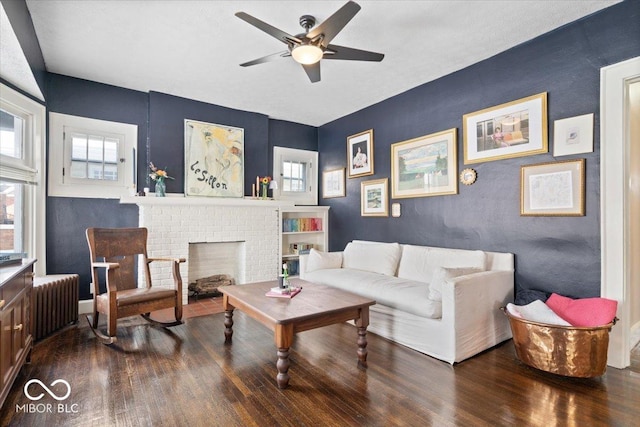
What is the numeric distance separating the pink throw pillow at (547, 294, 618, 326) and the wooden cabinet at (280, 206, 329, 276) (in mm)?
3345

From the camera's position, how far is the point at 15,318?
1959 mm

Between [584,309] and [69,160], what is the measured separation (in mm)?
5172

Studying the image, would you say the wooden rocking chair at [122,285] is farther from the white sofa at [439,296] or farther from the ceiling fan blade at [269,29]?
the ceiling fan blade at [269,29]

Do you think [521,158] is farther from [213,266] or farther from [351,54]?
[213,266]

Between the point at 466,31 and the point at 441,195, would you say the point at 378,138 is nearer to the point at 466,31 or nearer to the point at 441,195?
the point at 441,195

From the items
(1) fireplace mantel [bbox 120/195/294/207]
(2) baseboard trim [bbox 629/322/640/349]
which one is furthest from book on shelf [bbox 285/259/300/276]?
(2) baseboard trim [bbox 629/322/640/349]

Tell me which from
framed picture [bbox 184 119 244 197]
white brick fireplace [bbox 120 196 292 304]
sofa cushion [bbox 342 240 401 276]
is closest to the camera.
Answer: sofa cushion [bbox 342 240 401 276]

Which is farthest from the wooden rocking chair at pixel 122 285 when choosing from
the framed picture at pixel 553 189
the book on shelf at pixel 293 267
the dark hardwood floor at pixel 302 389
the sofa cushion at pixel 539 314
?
the framed picture at pixel 553 189

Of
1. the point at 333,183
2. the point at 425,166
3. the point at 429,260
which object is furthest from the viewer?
the point at 333,183

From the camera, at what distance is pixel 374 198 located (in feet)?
14.7

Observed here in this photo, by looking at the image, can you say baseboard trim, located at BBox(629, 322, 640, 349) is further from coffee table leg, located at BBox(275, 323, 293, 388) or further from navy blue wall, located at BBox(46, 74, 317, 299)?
navy blue wall, located at BBox(46, 74, 317, 299)

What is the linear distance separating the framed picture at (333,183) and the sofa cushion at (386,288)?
165 centimetres

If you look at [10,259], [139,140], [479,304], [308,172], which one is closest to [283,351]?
[479,304]

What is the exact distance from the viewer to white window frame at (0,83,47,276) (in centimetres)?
314
